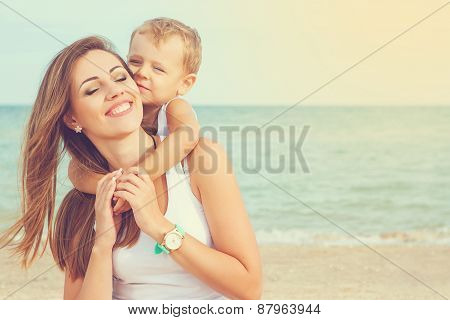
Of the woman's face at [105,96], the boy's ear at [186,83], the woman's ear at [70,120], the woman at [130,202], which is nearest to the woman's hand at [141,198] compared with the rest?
the woman at [130,202]

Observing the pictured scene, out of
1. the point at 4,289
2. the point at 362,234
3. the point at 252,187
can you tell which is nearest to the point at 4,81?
the point at 252,187

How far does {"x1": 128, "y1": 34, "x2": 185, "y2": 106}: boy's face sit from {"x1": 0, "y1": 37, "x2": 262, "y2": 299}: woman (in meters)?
0.27

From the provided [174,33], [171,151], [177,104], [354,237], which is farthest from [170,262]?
[354,237]

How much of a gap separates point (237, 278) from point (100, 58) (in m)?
0.79

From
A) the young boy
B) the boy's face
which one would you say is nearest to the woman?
the young boy

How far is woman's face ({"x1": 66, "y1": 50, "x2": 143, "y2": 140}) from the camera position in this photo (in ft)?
7.07

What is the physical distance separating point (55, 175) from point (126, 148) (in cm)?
25

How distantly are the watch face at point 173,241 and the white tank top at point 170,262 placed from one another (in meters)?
0.09

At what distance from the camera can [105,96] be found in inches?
85.3

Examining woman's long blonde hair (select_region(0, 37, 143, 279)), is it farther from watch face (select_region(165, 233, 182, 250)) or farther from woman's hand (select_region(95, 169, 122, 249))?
watch face (select_region(165, 233, 182, 250))

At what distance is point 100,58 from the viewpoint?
2.20 metres

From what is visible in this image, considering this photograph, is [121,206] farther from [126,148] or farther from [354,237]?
[354,237]

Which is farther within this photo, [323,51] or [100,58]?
[323,51]
